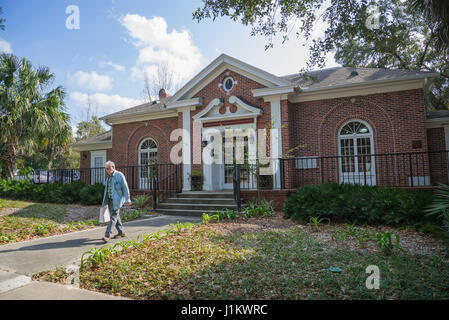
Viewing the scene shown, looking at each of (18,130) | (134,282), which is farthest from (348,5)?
(18,130)

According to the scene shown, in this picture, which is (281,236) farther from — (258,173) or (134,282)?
(258,173)

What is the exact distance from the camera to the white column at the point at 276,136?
10.5 m

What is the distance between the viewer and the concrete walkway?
3246 millimetres

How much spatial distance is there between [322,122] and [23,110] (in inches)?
526

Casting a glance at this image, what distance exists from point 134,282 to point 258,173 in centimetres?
654

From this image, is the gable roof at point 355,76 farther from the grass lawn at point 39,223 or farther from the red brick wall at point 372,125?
the grass lawn at point 39,223

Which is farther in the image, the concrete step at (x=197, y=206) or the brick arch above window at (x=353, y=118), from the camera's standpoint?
the brick arch above window at (x=353, y=118)

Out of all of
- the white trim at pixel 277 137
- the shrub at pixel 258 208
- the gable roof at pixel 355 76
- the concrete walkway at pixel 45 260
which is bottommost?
the concrete walkway at pixel 45 260

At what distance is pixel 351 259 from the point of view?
164 inches

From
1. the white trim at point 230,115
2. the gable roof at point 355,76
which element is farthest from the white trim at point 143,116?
the gable roof at point 355,76

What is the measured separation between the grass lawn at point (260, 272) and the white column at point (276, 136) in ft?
16.8

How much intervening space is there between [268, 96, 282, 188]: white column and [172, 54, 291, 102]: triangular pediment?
712 mm

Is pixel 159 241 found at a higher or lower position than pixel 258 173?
lower

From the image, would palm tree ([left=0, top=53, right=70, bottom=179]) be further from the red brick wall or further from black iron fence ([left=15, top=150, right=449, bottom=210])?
the red brick wall
